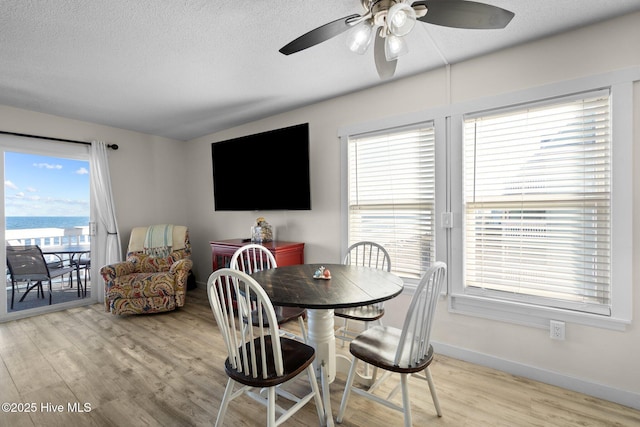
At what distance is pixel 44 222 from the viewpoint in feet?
12.2

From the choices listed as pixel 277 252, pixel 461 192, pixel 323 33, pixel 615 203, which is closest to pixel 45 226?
pixel 277 252

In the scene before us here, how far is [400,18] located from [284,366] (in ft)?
5.45

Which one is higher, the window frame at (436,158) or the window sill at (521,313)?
the window frame at (436,158)

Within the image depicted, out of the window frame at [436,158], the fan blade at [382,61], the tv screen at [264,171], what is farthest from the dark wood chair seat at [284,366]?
the tv screen at [264,171]

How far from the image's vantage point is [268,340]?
1789 mm

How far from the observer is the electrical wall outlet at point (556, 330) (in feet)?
6.71

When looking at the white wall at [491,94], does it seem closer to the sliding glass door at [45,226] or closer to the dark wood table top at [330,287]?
the dark wood table top at [330,287]

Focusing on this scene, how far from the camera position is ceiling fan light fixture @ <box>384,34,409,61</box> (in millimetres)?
1488

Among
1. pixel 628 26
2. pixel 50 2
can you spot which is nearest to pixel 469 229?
pixel 628 26

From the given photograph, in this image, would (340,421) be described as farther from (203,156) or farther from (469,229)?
(203,156)

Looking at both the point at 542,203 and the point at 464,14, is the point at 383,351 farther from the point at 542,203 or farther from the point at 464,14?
the point at 464,14

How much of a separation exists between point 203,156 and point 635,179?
479 cm

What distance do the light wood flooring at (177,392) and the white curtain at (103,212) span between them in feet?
4.22

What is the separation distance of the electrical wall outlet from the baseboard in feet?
0.82
